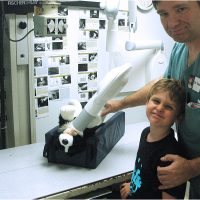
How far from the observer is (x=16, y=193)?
1.29m

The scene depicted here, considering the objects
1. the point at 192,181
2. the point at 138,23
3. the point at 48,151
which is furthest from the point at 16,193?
the point at 138,23

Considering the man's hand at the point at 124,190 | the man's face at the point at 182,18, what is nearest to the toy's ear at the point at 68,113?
the man's hand at the point at 124,190

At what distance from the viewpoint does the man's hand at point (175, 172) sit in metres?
1.12

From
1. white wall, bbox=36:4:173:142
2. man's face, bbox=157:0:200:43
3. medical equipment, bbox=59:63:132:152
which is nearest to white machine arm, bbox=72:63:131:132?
medical equipment, bbox=59:63:132:152

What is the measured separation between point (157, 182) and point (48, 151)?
56cm

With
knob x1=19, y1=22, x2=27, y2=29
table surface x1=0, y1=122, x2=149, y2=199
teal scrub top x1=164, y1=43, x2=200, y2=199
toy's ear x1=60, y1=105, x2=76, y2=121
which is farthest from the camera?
knob x1=19, y1=22, x2=27, y2=29

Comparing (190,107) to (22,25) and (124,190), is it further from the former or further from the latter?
(22,25)

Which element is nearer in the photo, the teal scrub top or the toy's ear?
the teal scrub top

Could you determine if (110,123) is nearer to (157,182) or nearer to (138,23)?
(157,182)

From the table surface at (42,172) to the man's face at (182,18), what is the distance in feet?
2.24

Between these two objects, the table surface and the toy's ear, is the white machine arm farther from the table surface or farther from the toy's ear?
the table surface

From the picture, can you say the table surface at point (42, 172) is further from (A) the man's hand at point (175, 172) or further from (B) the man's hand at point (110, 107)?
(A) the man's hand at point (175, 172)

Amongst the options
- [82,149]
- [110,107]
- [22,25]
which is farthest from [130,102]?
[22,25]

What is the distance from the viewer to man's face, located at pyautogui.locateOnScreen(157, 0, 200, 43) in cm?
107
